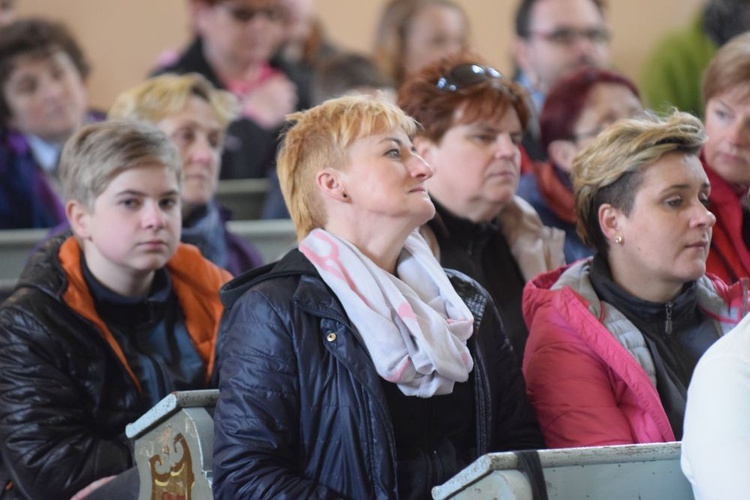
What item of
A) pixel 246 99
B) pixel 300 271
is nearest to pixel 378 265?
pixel 300 271

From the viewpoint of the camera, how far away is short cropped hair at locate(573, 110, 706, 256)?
254 centimetres

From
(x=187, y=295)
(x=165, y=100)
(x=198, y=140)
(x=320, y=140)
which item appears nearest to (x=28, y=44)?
(x=165, y=100)

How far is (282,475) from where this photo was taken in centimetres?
209

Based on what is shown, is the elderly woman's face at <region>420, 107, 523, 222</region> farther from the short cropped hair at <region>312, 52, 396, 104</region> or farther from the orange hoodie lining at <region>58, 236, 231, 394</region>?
the short cropped hair at <region>312, 52, 396, 104</region>

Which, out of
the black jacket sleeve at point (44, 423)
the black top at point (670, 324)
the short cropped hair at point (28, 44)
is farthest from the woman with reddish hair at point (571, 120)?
the short cropped hair at point (28, 44)

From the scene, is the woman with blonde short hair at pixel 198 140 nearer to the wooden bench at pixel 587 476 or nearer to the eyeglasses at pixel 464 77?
the eyeglasses at pixel 464 77

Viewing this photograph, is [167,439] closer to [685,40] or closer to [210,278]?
[210,278]

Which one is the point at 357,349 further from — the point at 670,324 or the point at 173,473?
the point at 670,324

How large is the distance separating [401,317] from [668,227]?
2.18 feet

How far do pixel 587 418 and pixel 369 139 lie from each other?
654 millimetres

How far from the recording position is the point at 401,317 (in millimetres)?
2162

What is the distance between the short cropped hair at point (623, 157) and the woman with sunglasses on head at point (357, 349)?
383mm

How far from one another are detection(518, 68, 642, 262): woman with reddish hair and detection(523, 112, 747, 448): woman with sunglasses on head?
2.63ft

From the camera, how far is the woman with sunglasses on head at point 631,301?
237 centimetres
